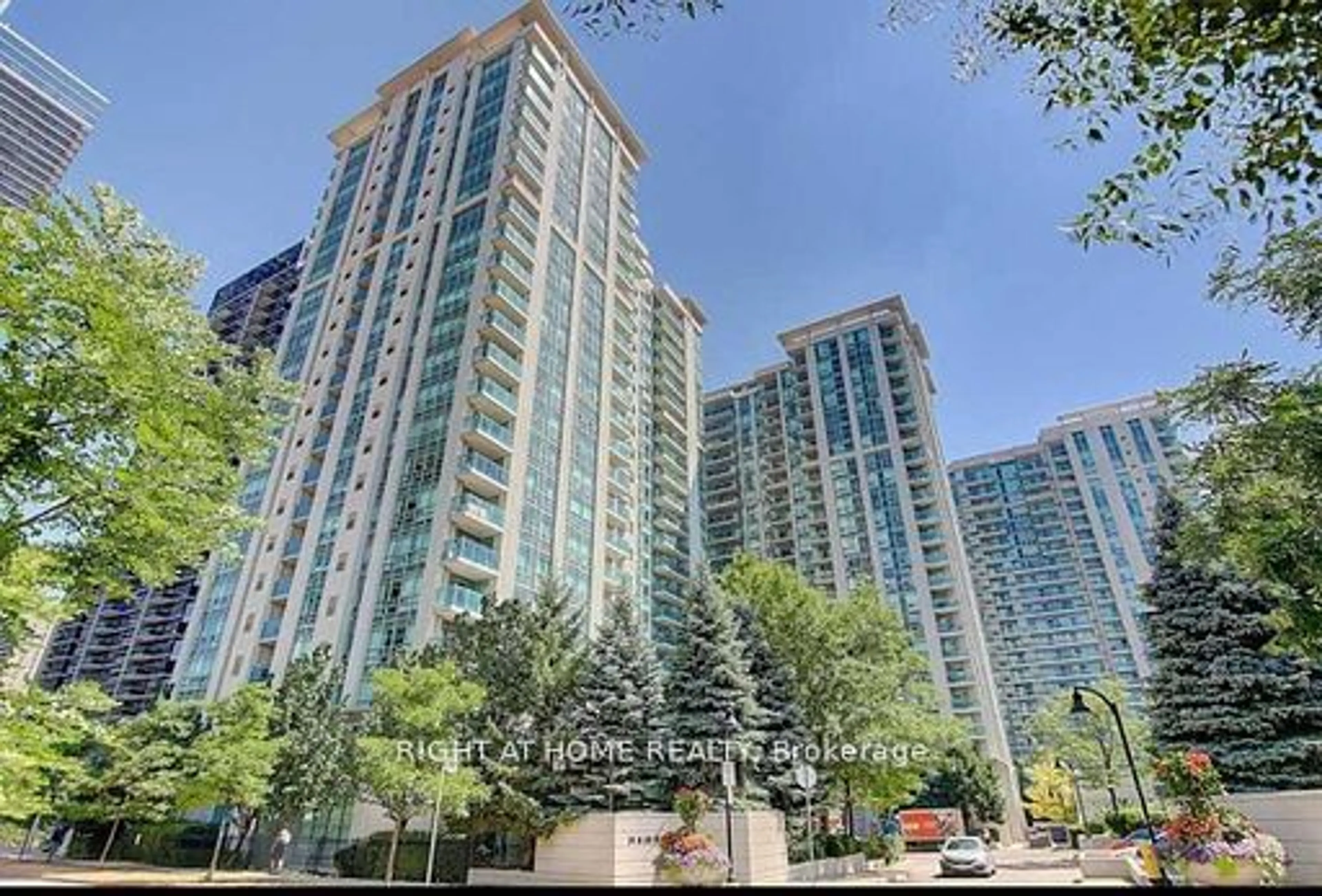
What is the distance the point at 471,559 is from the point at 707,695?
16.8m

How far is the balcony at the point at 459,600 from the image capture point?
31.7 meters

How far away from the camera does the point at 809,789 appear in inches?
783

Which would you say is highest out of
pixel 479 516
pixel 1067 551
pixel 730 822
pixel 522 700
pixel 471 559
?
pixel 1067 551

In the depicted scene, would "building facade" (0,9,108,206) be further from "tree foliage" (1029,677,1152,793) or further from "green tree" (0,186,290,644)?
"tree foliage" (1029,677,1152,793)

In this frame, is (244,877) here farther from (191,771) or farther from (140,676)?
(140,676)

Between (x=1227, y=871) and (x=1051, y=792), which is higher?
(x=1051, y=792)

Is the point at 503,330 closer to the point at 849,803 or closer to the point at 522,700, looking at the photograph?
the point at 522,700

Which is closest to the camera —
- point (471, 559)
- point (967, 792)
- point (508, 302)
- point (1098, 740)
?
point (471, 559)

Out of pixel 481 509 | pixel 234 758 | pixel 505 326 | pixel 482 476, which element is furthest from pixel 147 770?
pixel 505 326

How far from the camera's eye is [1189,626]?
18500 millimetres

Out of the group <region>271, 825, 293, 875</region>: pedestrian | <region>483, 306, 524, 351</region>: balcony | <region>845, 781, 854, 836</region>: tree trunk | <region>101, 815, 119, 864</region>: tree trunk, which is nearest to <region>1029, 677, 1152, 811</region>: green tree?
<region>845, 781, 854, 836</region>: tree trunk

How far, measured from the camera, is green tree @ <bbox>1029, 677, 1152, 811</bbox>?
36.6m

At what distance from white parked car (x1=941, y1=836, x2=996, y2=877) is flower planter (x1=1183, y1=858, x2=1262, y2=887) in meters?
13.0

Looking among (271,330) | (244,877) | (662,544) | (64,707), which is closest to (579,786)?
(244,877)
